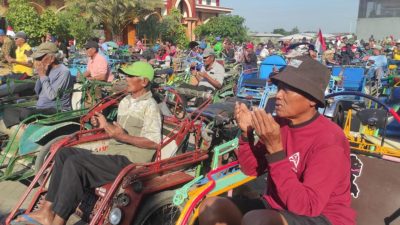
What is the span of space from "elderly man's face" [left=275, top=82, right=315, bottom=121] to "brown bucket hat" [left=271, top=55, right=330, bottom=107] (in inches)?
1.9

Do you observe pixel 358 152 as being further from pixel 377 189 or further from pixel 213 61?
pixel 213 61

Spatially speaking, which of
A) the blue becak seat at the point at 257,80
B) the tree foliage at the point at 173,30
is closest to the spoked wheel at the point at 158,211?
the blue becak seat at the point at 257,80

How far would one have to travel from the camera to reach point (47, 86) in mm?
4949

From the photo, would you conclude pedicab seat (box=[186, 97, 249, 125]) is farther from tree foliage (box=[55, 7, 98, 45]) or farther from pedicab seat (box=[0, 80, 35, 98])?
tree foliage (box=[55, 7, 98, 45])

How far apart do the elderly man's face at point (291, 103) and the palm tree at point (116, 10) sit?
21681mm

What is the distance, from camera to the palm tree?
22.4 m

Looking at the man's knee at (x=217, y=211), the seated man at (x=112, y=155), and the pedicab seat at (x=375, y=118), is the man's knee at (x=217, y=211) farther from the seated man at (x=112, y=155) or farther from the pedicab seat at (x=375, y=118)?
the pedicab seat at (x=375, y=118)

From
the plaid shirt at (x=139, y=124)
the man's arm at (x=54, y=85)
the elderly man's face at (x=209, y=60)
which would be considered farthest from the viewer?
the elderly man's face at (x=209, y=60)

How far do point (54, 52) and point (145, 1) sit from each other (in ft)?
65.5

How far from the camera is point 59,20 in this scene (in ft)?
67.3

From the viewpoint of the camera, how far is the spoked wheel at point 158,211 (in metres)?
3.03

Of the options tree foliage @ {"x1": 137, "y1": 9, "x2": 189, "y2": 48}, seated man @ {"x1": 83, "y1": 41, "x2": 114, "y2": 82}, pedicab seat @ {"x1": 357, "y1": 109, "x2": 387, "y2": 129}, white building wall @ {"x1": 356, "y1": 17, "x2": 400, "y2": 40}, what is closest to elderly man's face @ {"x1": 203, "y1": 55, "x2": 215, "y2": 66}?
seated man @ {"x1": 83, "y1": 41, "x2": 114, "y2": 82}

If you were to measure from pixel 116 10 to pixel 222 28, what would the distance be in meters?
12.9

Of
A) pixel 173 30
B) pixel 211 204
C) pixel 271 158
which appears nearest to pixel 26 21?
pixel 173 30
